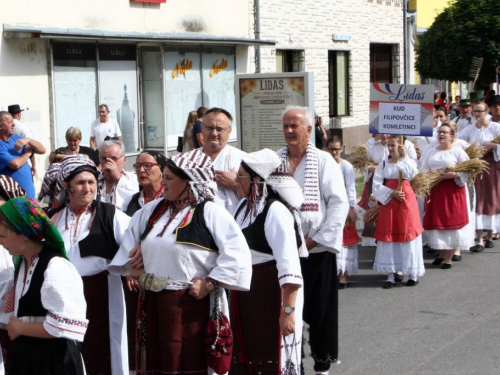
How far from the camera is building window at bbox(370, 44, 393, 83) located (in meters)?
28.8

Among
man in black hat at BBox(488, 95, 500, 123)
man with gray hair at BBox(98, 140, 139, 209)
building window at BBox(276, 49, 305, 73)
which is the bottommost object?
man with gray hair at BBox(98, 140, 139, 209)

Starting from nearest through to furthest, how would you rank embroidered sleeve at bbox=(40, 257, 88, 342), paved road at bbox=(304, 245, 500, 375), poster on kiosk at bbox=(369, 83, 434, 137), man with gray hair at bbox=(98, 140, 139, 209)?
1. embroidered sleeve at bbox=(40, 257, 88, 342)
2. man with gray hair at bbox=(98, 140, 139, 209)
3. paved road at bbox=(304, 245, 500, 375)
4. poster on kiosk at bbox=(369, 83, 434, 137)

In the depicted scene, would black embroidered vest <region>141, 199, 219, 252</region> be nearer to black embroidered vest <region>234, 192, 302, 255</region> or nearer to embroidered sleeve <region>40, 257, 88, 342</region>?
black embroidered vest <region>234, 192, 302, 255</region>

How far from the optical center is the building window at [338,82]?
25812 mm

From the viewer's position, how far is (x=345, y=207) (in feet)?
21.0

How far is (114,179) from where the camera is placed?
6.68m

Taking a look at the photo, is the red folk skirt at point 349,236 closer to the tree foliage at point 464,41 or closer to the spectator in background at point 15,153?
the spectator in background at point 15,153

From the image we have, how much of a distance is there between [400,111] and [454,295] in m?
2.24

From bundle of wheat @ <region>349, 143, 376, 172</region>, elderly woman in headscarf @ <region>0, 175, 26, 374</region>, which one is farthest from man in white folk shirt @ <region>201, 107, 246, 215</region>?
bundle of wheat @ <region>349, 143, 376, 172</region>

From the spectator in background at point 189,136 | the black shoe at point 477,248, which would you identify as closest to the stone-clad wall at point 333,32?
the spectator in background at point 189,136

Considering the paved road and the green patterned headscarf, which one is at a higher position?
the green patterned headscarf

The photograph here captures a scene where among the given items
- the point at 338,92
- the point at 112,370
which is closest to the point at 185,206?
the point at 112,370

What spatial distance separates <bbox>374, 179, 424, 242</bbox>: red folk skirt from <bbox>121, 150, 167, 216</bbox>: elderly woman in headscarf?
4.07 m

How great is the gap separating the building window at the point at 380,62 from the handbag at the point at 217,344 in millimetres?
24537
